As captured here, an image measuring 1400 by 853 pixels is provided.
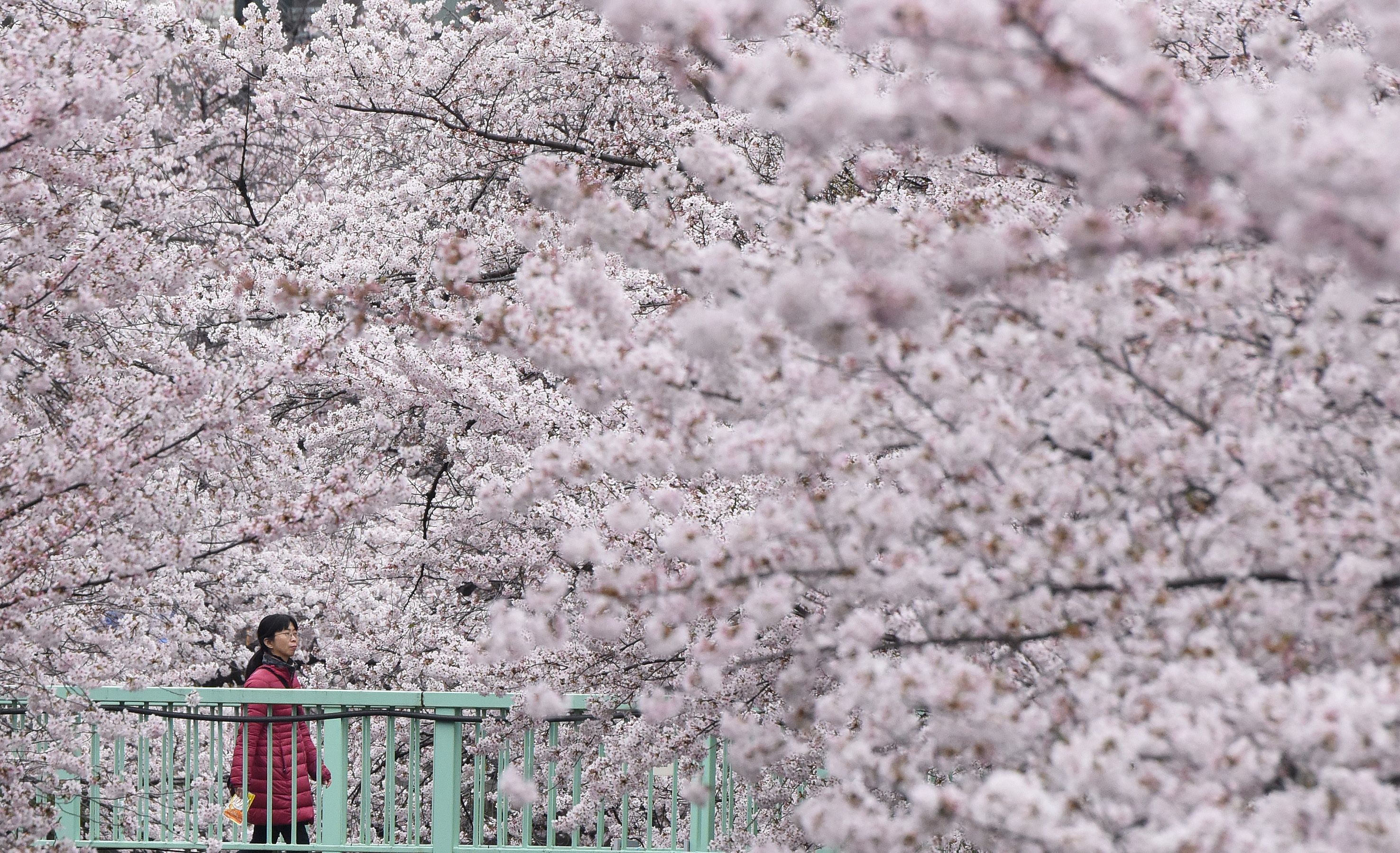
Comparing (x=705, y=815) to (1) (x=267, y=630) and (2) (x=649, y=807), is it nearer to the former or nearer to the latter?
(2) (x=649, y=807)

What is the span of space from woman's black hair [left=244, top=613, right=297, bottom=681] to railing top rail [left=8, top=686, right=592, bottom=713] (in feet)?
1.48

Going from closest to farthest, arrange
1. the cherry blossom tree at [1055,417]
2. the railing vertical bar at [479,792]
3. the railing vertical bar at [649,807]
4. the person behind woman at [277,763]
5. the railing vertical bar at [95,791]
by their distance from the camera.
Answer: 1. the cherry blossom tree at [1055,417]
2. the railing vertical bar at [95,791]
3. the railing vertical bar at [649,807]
4. the railing vertical bar at [479,792]
5. the person behind woman at [277,763]

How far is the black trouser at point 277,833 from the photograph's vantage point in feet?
22.2

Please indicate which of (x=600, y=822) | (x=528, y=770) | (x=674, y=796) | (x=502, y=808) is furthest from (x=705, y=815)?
(x=502, y=808)

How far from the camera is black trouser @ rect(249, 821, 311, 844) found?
22.2ft

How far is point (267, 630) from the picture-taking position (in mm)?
7195

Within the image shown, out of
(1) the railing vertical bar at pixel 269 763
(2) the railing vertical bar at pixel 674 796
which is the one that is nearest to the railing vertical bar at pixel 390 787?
(1) the railing vertical bar at pixel 269 763

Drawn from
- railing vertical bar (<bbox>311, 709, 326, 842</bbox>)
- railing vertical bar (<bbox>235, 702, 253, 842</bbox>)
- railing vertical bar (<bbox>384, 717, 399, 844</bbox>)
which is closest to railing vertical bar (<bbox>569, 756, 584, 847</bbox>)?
railing vertical bar (<bbox>384, 717, 399, 844</bbox>)

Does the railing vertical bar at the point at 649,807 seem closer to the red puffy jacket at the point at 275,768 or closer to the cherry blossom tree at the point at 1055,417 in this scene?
the red puffy jacket at the point at 275,768

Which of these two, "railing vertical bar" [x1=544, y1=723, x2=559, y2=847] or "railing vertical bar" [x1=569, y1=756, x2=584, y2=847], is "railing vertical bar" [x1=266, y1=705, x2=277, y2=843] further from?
"railing vertical bar" [x1=569, y1=756, x2=584, y2=847]

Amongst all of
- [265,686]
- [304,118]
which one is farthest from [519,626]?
[304,118]

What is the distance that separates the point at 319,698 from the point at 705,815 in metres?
1.92

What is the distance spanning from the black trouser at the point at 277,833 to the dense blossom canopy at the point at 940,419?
3.91 feet

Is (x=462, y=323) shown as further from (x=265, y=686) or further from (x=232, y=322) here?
(x=232, y=322)
